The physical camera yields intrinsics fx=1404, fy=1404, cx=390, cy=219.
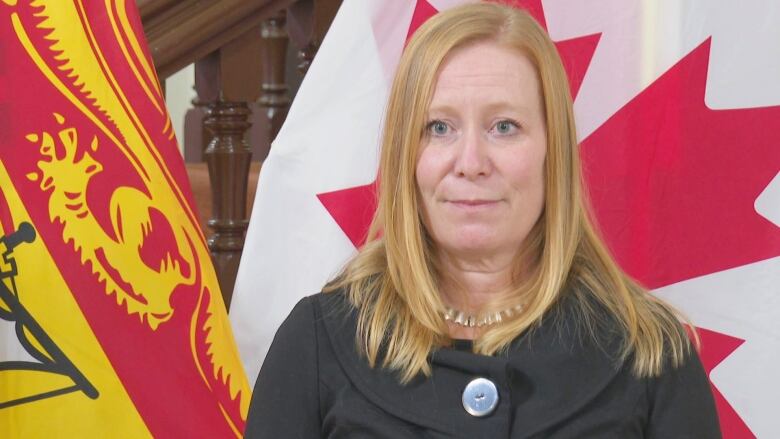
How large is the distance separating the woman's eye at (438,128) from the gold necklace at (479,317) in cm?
16

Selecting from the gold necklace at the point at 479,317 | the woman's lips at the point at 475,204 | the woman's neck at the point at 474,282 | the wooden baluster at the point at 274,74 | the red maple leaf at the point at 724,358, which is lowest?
the red maple leaf at the point at 724,358

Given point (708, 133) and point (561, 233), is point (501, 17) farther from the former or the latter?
point (708, 133)

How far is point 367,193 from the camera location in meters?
1.68

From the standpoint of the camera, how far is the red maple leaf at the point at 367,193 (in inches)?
65.9

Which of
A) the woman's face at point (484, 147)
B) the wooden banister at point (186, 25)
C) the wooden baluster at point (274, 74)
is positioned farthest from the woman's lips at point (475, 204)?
the wooden baluster at point (274, 74)

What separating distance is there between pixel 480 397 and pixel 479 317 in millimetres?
105

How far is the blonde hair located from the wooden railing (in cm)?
54

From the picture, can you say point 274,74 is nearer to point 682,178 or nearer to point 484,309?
point 682,178

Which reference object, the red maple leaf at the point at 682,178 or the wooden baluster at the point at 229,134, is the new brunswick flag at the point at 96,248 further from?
the red maple leaf at the point at 682,178

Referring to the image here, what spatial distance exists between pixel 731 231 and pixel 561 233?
40 centimetres

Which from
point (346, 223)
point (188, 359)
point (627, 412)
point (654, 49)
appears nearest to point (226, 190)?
point (346, 223)

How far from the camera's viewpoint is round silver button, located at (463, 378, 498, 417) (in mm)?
1210

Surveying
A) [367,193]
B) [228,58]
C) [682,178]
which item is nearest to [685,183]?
[682,178]

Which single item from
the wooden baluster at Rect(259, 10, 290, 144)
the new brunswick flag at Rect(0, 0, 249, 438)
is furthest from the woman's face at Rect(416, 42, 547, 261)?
the wooden baluster at Rect(259, 10, 290, 144)
